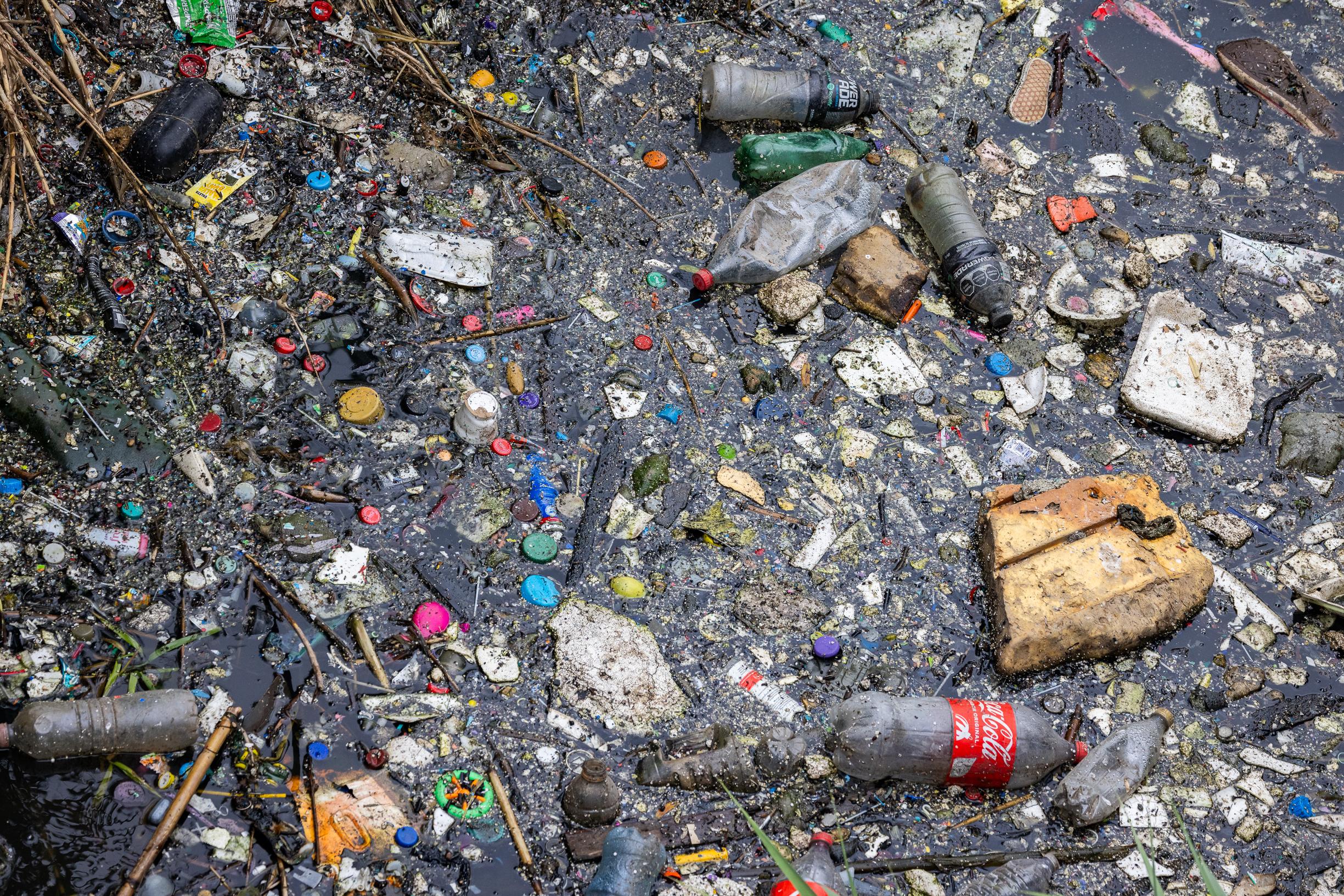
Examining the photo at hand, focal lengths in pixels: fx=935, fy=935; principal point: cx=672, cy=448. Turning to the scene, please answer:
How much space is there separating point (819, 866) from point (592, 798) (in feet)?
2.03

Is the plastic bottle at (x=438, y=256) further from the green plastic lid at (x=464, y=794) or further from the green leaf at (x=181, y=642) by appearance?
the green plastic lid at (x=464, y=794)

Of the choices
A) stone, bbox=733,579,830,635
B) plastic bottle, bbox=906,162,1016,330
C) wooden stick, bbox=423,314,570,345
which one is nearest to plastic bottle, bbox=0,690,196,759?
wooden stick, bbox=423,314,570,345

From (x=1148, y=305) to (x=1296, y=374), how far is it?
24.2 inches

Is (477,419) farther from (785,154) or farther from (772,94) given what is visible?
(772,94)

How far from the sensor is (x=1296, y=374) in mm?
3631

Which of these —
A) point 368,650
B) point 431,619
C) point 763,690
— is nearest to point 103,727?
point 368,650

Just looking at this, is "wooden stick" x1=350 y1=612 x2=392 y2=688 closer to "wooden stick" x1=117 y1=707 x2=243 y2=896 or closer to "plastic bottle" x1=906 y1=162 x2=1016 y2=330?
"wooden stick" x1=117 y1=707 x2=243 y2=896

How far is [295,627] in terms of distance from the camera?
8.69 ft

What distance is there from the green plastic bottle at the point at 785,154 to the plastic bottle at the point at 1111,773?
2.39 m

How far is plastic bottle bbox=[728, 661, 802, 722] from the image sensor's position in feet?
8.94

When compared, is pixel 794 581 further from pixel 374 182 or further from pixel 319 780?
pixel 374 182

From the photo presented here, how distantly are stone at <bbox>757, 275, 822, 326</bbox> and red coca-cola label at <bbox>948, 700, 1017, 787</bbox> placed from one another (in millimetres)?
1517

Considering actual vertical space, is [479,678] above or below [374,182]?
below

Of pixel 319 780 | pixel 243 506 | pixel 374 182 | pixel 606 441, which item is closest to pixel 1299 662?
pixel 606 441
